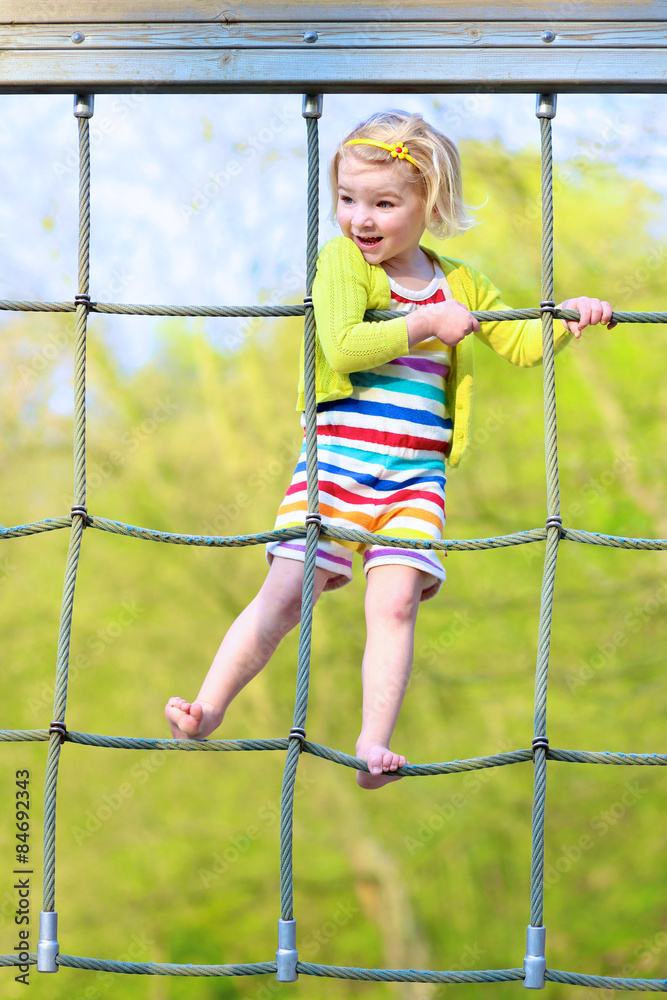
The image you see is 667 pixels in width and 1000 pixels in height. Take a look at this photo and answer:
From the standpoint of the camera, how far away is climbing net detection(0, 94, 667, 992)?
1436 millimetres

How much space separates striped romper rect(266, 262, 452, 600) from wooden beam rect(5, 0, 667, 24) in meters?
0.36

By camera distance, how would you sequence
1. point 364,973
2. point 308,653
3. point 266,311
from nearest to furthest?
point 364,973
point 308,653
point 266,311

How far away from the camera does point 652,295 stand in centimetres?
559

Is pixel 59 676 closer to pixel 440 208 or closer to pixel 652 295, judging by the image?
pixel 440 208

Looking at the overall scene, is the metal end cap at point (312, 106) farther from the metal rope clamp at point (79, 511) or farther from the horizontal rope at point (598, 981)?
the horizontal rope at point (598, 981)

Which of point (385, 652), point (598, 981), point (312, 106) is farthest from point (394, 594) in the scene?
point (312, 106)

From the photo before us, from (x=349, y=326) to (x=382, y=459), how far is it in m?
0.20

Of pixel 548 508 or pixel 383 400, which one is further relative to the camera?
pixel 383 400

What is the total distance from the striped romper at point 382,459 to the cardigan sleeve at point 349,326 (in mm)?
87

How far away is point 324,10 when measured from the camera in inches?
62.8

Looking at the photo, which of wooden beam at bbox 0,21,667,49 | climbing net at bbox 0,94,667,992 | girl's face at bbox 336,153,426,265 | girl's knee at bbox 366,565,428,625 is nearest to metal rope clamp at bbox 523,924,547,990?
climbing net at bbox 0,94,667,992

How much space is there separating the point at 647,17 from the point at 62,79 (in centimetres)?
79

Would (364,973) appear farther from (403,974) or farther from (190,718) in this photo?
(190,718)

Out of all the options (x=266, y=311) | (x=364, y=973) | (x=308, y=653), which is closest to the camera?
(x=364, y=973)
